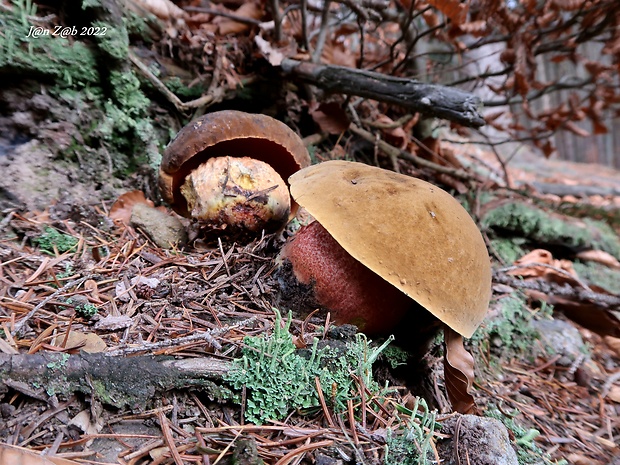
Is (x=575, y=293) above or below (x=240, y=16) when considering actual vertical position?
below

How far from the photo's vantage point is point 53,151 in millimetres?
2098

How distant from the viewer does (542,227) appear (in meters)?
3.13

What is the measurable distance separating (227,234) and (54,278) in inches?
29.4

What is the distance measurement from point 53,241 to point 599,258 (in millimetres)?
4008

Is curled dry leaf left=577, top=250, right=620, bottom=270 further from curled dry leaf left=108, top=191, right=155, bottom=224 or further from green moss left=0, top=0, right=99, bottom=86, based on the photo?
green moss left=0, top=0, right=99, bottom=86

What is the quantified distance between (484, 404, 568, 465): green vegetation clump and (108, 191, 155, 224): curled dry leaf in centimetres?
202

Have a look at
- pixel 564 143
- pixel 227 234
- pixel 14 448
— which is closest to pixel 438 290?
pixel 227 234

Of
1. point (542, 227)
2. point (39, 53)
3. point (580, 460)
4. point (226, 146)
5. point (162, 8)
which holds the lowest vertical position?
point (580, 460)

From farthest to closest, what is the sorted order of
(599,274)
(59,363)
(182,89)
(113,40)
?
1. (599,274)
2. (182,89)
3. (113,40)
4. (59,363)

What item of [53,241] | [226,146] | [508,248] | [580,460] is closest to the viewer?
[580,460]

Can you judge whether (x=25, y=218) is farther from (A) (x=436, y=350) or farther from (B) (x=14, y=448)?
(A) (x=436, y=350)

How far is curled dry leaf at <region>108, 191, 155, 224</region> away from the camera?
81.9 inches

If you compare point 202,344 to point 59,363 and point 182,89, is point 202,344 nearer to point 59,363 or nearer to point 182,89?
point 59,363

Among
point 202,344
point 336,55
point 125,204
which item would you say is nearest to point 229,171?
point 125,204
